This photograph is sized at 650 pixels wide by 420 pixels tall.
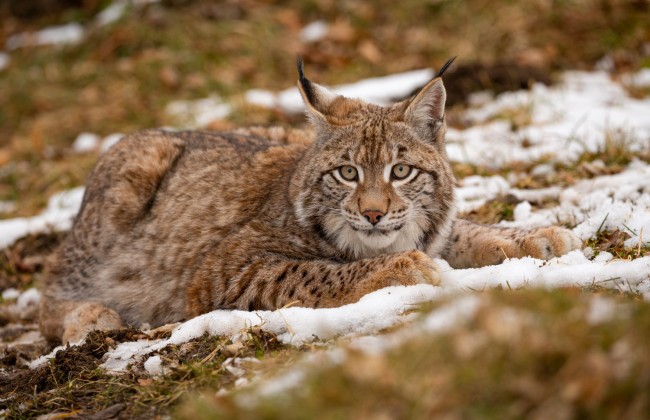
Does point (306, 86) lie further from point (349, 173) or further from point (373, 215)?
point (373, 215)

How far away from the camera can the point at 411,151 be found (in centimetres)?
373

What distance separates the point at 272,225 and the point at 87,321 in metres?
1.47

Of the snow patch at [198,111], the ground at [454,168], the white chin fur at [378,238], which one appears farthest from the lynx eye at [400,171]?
the snow patch at [198,111]

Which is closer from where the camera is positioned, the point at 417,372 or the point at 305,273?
the point at 417,372

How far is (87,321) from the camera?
4141mm

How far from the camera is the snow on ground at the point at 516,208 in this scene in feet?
9.57

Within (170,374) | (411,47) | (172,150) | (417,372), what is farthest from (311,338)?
(411,47)

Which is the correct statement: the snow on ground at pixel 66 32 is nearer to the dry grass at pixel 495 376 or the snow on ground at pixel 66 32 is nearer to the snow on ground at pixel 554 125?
the snow on ground at pixel 554 125

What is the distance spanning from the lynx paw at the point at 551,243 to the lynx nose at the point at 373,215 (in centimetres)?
97

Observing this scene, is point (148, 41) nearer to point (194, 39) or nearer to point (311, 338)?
point (194, 39)

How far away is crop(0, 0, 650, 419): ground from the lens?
5.42 feet

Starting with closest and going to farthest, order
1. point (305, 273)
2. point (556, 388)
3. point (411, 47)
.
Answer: point (556, 388), point (305, 273), point (411, 47)

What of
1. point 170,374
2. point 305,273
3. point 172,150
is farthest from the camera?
point 172,150

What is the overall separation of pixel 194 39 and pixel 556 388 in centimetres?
990
